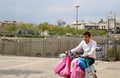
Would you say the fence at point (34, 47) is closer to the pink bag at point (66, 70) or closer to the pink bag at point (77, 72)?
the pink bag at point (66, 70)

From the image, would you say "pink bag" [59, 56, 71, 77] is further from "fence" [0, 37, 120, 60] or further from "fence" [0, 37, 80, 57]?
"fence" [0, 37, 80, 57]

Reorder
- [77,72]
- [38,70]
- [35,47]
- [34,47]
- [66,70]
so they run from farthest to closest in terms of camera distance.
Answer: [34,47] → [35,47] → [38,70] → [66,70] → [77,72]

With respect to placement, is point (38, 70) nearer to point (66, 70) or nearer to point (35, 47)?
point (66, 70)

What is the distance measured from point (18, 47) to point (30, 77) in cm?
2250

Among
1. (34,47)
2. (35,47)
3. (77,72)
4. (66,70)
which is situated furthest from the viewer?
(34,47)

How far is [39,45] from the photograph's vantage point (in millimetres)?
36406

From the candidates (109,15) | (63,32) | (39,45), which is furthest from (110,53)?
(63,32)

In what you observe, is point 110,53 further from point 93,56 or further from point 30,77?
point 93,56

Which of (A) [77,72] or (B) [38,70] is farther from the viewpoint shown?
(B) [38,70]

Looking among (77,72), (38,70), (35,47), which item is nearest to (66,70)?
(77,72)

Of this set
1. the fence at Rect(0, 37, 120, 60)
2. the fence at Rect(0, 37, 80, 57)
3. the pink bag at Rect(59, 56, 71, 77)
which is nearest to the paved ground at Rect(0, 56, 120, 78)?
the pink bag at Rect(59, 56, 71, 77)

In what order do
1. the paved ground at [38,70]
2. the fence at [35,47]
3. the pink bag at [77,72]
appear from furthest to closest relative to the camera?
the fence at [35,47], the paved ground at [38,70], the pink bag at [77,72]

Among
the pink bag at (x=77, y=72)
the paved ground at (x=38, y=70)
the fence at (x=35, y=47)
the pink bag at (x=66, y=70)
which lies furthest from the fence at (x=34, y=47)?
the pink bag at (x=77, y=72)

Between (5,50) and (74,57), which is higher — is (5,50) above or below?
below
